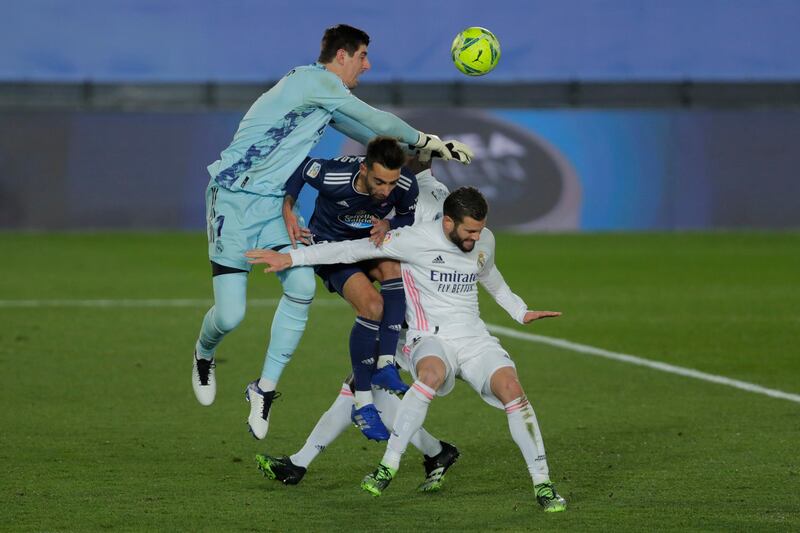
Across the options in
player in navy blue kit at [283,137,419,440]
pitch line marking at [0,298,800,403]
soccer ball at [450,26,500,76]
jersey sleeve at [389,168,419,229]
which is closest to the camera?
player in navy blue kit at [283,137,419,440]

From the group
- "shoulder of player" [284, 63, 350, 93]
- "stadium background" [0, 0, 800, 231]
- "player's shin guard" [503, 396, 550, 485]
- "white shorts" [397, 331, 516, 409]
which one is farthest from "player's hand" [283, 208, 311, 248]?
"stadium background" [0, 0, 800, 231]

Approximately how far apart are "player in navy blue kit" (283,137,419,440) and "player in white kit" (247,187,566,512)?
23 cm

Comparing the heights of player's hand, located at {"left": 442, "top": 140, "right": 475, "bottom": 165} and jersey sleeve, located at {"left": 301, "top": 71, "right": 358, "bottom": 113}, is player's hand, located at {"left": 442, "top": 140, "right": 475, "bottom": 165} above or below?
below

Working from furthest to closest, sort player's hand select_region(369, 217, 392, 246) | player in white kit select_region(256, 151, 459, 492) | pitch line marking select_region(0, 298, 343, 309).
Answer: pitch line marking select_region(0, 298, 343, 309), player's hand select_region(369, 217, 392, 246), player in white kit select_region(256, 151, 459, 492)

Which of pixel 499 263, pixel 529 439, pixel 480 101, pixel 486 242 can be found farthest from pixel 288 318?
pixel 480 101

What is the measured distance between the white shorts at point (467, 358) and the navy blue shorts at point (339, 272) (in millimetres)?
861

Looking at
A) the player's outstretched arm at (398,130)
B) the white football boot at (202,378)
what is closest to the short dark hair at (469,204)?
the player's outstretched arm at (398,130)

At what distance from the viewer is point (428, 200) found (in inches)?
312

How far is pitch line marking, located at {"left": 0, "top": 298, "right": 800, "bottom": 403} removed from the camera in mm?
10297

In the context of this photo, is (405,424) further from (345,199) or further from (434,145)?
(434,145)

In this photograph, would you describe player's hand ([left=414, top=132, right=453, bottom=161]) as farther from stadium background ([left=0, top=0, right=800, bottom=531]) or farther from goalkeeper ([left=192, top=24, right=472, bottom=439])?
stadium background ([left=0, top=0, right=800, bottom=531])

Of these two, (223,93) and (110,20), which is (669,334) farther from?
(110,20)

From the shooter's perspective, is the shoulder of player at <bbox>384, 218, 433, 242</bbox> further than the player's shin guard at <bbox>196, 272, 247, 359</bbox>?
No

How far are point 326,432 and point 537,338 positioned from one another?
5.87m
